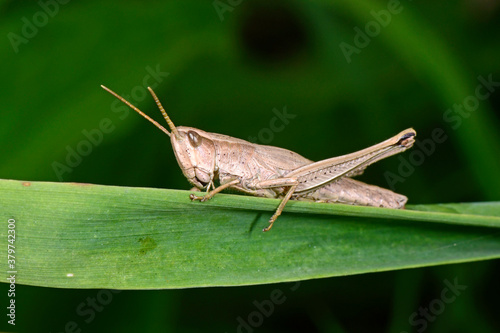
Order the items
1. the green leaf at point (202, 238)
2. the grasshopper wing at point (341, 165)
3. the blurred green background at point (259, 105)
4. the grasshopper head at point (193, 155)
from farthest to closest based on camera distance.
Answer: the blurred green background at point (259, 105), the grasshopper wing at point (341, 165), the grasshopper head at point (193, 155), the green leaf at point (202, 238)

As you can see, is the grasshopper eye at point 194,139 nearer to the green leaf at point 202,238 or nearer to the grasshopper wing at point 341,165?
the grasshopper wing at point 341,165

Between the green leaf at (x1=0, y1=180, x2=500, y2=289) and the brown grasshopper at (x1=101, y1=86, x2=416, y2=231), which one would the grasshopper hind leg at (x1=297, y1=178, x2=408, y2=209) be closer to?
the brown grasshopper at (x1=101, y1=86, x2=416, y2=231)

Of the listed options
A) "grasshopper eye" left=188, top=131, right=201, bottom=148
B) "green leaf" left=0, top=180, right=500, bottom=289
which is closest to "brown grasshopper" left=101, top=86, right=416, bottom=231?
"grasshopper eye" left=188, top=131, right=201, bottom=148

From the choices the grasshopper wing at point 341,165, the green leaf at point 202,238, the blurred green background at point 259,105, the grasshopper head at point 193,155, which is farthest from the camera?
the blurred green background at point 259,105

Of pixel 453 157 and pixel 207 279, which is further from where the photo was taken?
pixel 453 157

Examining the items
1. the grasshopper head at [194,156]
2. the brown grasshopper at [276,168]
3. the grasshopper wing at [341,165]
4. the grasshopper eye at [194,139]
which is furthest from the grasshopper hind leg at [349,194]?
the grasshopper eye at [194,139]

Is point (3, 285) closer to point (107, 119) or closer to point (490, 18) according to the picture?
point (107, 119)

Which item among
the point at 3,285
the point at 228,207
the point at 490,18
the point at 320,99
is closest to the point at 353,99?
the point at 320,99
